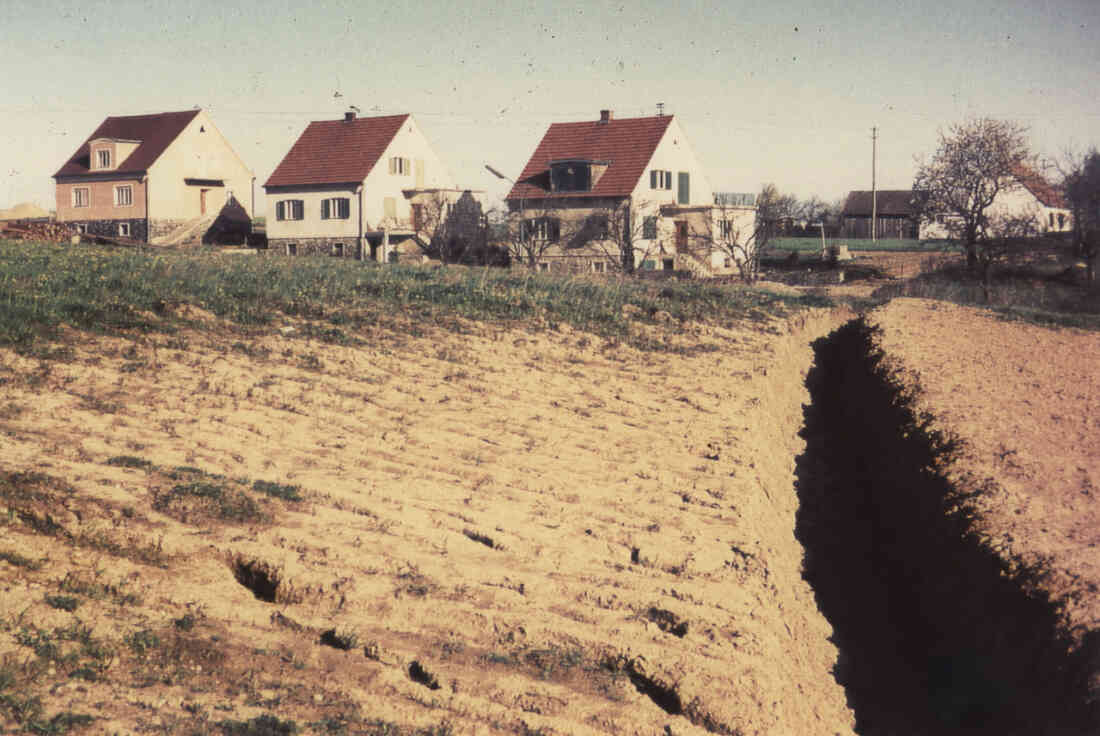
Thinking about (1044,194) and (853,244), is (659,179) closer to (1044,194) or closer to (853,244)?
(853,244)

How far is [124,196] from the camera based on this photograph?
5069cm

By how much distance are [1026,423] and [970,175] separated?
34.6 metres

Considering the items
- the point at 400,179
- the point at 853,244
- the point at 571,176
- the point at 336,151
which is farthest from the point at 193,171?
the point at 853,244

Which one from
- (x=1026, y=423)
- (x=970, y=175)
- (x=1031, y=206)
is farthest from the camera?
(x=1031, y=206)

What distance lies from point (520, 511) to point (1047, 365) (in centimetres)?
1077

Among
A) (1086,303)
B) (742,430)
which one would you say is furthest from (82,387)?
(1086,303)

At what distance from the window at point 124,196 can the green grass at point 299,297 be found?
111 ft

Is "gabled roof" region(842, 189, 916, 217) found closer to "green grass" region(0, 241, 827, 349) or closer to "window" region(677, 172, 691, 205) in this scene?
"window" region(677, 172, 691, 205)

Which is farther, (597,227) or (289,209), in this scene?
(289,209)

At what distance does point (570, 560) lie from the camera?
650 cm

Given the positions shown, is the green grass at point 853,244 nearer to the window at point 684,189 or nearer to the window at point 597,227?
the window at point 684,189

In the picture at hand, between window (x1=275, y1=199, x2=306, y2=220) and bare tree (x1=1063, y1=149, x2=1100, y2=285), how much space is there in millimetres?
34524

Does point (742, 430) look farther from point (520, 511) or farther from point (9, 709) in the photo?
point (9, 709)

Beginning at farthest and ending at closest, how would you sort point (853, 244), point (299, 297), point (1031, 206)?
point (853, 244)
point (1031, 206)
point (299, 297)
